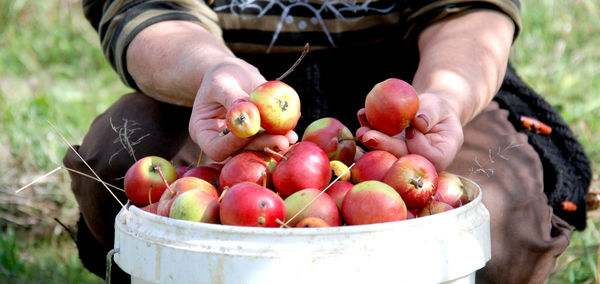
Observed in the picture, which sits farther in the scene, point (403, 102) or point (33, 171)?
point (33, 171)

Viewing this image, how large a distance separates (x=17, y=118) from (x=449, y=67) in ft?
7.74

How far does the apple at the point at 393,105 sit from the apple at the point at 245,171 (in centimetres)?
24

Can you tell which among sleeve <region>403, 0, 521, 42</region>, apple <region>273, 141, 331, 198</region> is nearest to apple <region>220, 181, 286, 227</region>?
apple <region>273, 141, 331, 198</region>

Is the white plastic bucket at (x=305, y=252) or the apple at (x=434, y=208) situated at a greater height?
the white plastic bucket at (x=305, y=252)

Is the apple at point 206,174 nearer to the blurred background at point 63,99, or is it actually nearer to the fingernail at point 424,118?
the blurred background at point 63,99

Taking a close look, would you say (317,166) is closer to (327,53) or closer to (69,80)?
(327,53)

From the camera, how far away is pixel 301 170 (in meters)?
1.18

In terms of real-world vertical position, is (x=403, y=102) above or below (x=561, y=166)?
above

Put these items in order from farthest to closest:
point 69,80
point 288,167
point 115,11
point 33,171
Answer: point 69,80, point 33,171, point 115,11, point 288,167

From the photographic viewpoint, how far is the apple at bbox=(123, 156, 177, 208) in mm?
1304

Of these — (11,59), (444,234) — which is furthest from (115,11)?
(11,59)

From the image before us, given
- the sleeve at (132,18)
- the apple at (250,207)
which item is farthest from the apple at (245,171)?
the sleeve at (132,18)

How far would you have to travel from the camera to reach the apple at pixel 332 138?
1.33 meters

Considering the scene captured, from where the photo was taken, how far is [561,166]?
1.72m
